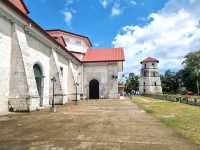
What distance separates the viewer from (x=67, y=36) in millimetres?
30453

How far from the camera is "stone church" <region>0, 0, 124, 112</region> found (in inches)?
426

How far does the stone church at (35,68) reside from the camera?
35.5 feet

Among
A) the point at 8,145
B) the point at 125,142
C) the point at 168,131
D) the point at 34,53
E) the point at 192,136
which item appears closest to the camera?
the point at 8,145

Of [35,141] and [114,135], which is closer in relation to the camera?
[35,141]

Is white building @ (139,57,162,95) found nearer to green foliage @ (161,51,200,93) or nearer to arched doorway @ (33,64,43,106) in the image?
green foliage @ (161,51,200,93)

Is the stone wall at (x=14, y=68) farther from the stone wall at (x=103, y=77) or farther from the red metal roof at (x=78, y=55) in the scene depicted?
the red metal roof at (x=78, y=55)

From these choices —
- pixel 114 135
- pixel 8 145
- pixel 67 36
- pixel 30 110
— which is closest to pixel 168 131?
pixel 114 135

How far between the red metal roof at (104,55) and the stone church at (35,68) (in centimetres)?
17

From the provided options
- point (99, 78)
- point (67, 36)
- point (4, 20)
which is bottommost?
point (99, 78)

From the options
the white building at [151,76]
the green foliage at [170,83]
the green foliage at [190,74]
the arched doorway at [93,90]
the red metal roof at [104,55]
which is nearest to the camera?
the red metal roof at [104,55]

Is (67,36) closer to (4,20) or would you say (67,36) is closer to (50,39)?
(50,39)

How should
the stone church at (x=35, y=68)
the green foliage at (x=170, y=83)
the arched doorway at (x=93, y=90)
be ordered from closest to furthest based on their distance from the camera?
the stone church at (x=35, y=68) < the arched doorway at (x=93, y=90) < the green foliage at (x=170, y=83)

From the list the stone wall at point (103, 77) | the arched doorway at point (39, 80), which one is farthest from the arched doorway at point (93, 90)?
the arched doorway at point (39, 80)

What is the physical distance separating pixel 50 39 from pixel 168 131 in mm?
13107
